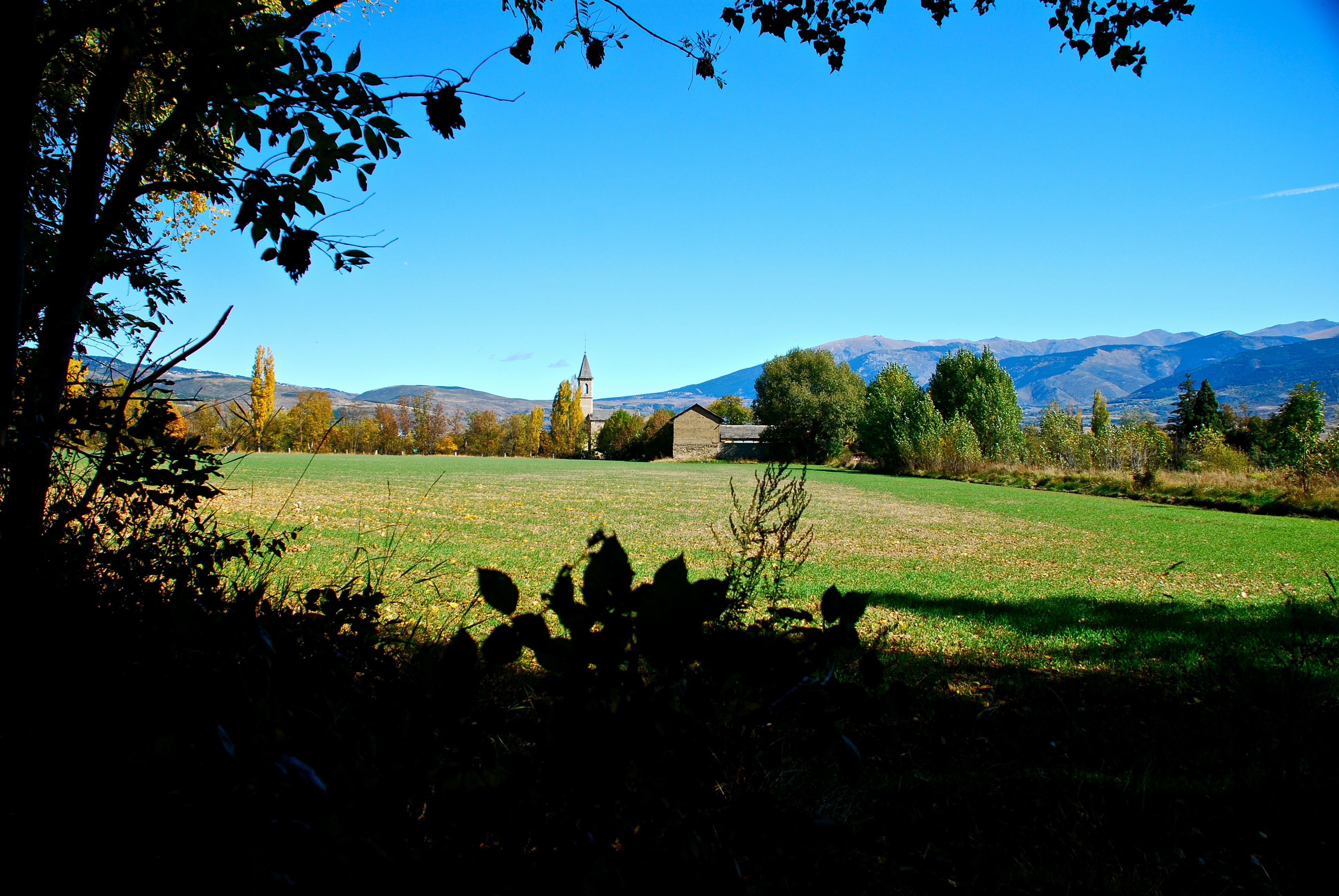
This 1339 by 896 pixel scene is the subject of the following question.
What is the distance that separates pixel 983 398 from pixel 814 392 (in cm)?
3074

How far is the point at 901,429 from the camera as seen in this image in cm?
4641

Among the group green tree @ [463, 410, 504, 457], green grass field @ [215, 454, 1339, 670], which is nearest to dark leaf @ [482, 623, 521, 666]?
green grass field @ [215, 454, 1339, 670]

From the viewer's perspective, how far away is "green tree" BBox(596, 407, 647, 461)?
86.3 metres

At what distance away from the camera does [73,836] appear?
982 mm

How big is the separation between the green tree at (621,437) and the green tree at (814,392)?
57.0ft

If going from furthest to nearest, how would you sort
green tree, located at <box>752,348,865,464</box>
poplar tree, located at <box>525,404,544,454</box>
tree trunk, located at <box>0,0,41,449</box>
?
1. poplar tree, located at <box>525,404,544,454</box>
2. green tree, located at <box>752,348,865,464</box>
3. tree trunk, located at <box>0,0,41,449</box>

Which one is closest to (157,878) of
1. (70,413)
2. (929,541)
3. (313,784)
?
(313,784)

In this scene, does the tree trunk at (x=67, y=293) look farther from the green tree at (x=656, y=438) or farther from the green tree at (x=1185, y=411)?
the green tree at (x=656, y=438)

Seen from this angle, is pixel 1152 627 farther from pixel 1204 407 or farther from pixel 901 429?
pixel 1204 407

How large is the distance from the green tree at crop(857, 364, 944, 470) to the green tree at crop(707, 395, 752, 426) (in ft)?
165

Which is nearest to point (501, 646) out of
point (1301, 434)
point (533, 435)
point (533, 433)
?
point (1301, 434)

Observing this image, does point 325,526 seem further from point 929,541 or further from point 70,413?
point 929,541

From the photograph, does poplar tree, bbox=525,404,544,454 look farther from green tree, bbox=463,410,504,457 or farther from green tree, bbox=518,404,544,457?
green tree, bbox=463,410,504,457

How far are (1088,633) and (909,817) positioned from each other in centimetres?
442
